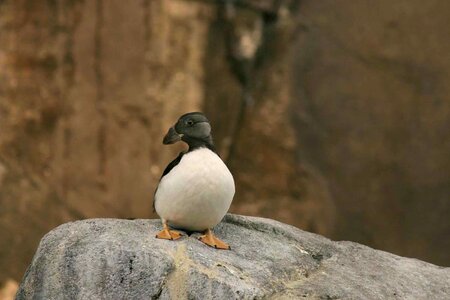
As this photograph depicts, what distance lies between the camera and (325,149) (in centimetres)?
813

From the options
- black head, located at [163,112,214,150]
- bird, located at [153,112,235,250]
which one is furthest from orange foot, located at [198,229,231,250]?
black head, located at [163,112,214,150]

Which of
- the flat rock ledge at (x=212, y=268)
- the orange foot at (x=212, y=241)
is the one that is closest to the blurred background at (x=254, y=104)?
the flat rock ledge at (x=212, y=268)

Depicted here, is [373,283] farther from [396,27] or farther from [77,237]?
[396,27]

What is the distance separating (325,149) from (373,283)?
361 cm

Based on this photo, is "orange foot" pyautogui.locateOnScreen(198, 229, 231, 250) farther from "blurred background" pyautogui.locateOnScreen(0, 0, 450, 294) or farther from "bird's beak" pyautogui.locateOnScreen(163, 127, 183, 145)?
"blurred background" pyautogui.locateOnScreen(0, 0, 450, 294)

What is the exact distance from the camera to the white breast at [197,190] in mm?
4281

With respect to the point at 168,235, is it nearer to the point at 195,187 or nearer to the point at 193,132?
the point at 195,187

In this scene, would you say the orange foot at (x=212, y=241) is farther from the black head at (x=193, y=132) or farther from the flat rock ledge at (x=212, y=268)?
the black head at (x=193, y=132)

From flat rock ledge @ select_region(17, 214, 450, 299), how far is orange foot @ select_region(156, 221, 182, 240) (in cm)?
2

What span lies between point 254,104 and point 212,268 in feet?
13.4

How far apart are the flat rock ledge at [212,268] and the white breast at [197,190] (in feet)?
0.29

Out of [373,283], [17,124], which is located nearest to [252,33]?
[17,124]

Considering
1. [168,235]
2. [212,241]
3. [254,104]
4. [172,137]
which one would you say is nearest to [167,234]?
[168,235]

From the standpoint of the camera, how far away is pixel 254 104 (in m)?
8.18
